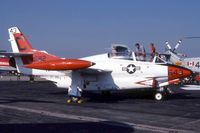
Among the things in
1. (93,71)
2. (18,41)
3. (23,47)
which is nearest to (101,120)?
(93,71)

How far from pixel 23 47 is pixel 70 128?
1208 cm

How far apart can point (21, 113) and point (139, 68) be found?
268 inches

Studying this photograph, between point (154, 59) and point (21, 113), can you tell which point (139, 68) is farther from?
point (21, 113)

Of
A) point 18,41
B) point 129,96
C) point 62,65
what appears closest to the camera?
point 62,65

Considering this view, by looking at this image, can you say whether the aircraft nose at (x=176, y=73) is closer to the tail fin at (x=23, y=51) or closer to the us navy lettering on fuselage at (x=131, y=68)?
the us navy lettering on fuselage at (x=131, y=68)

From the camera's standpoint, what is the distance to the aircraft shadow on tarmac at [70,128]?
341 inches

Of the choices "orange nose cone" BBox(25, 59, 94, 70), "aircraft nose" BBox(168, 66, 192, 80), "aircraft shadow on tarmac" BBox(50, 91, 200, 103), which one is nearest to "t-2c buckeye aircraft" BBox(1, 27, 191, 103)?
"aircraft nose" BBox(168, 66, 192, 80)

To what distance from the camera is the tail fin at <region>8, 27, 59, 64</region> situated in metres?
19.0

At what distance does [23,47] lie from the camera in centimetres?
2008

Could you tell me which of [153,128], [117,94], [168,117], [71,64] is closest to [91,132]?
[153,128]

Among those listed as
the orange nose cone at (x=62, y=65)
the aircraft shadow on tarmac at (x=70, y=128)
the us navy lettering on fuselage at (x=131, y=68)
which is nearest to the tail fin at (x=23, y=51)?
the orange nose cone at (x=62, y=65)

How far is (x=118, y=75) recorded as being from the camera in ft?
54.1

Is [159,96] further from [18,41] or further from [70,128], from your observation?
[18,41]

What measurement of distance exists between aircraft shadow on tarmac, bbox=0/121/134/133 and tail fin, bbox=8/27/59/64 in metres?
9.78
